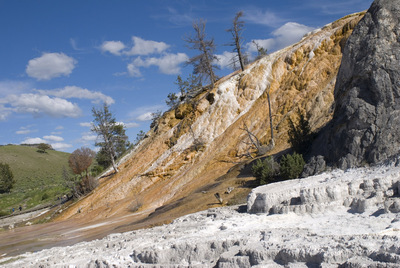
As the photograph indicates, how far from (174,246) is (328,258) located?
11.9 ft

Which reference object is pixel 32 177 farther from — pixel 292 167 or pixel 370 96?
pixel 370 96

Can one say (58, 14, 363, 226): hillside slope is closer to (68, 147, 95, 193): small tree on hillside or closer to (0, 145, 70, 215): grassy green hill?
Result: (68, 147, 95, 193): small tree on hillside

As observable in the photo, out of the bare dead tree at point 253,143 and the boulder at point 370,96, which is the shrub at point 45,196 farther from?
the boulder at point 370,96

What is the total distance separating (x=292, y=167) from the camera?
13938 mm

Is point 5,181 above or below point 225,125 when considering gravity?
above

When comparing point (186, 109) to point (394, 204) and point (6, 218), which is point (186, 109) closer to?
point (6, 218)

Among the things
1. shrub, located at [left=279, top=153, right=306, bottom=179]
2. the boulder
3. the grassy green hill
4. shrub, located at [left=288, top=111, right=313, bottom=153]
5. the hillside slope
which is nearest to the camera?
the boulder

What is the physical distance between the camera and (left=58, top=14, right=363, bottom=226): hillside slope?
23.5 meters

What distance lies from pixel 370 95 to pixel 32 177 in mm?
66195

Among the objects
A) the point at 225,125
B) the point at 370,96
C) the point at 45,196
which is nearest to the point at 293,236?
the point at 370,96

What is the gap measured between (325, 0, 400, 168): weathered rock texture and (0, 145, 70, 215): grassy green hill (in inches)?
1446

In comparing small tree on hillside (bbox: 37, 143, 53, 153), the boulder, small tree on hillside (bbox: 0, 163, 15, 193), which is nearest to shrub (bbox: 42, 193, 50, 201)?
small tree on hillside (bbox: 0, 163, 15, 193)

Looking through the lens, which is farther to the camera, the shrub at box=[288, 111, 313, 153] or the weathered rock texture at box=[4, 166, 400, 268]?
the shrub at box=[288, 111, 313, 153]

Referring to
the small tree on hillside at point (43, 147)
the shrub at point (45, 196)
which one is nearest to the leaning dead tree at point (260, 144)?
the shrub at point (45, 196)
